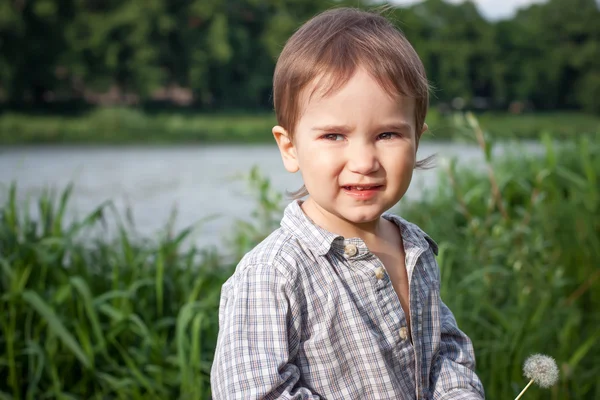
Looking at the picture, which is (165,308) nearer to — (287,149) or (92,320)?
(92,320)

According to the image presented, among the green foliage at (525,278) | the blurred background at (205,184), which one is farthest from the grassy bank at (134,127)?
the green foliage at (525,278)

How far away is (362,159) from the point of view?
1115 mm

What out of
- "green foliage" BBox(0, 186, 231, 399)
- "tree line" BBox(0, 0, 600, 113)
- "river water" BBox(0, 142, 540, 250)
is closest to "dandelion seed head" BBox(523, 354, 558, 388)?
"green foliage" BBox(0, 186, 231, 399)

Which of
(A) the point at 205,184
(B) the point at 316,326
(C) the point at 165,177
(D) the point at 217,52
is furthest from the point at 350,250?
(D) the point at 217,52

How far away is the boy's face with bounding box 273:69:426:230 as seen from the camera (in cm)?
112

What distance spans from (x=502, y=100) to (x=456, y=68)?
796 millimetres

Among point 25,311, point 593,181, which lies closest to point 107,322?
point 25,311

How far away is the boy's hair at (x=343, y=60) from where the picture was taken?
1.13 meters

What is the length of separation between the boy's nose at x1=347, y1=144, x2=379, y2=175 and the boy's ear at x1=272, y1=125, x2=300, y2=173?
146 mm

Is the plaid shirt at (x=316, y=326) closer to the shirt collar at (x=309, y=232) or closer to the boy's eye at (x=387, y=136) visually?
the shirt collar at (x=309, y=232)

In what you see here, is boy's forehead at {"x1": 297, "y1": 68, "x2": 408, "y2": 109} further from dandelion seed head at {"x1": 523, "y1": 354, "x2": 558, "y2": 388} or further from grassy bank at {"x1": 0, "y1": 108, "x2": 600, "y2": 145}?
grassy bank at {"x1": 0, "y1": 108, "x2": 600, "y2": 145}

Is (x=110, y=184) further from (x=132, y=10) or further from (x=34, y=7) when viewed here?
(x=34, y=7)

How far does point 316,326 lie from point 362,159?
0.89 ft

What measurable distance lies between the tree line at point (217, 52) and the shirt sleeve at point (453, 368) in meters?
8.57
